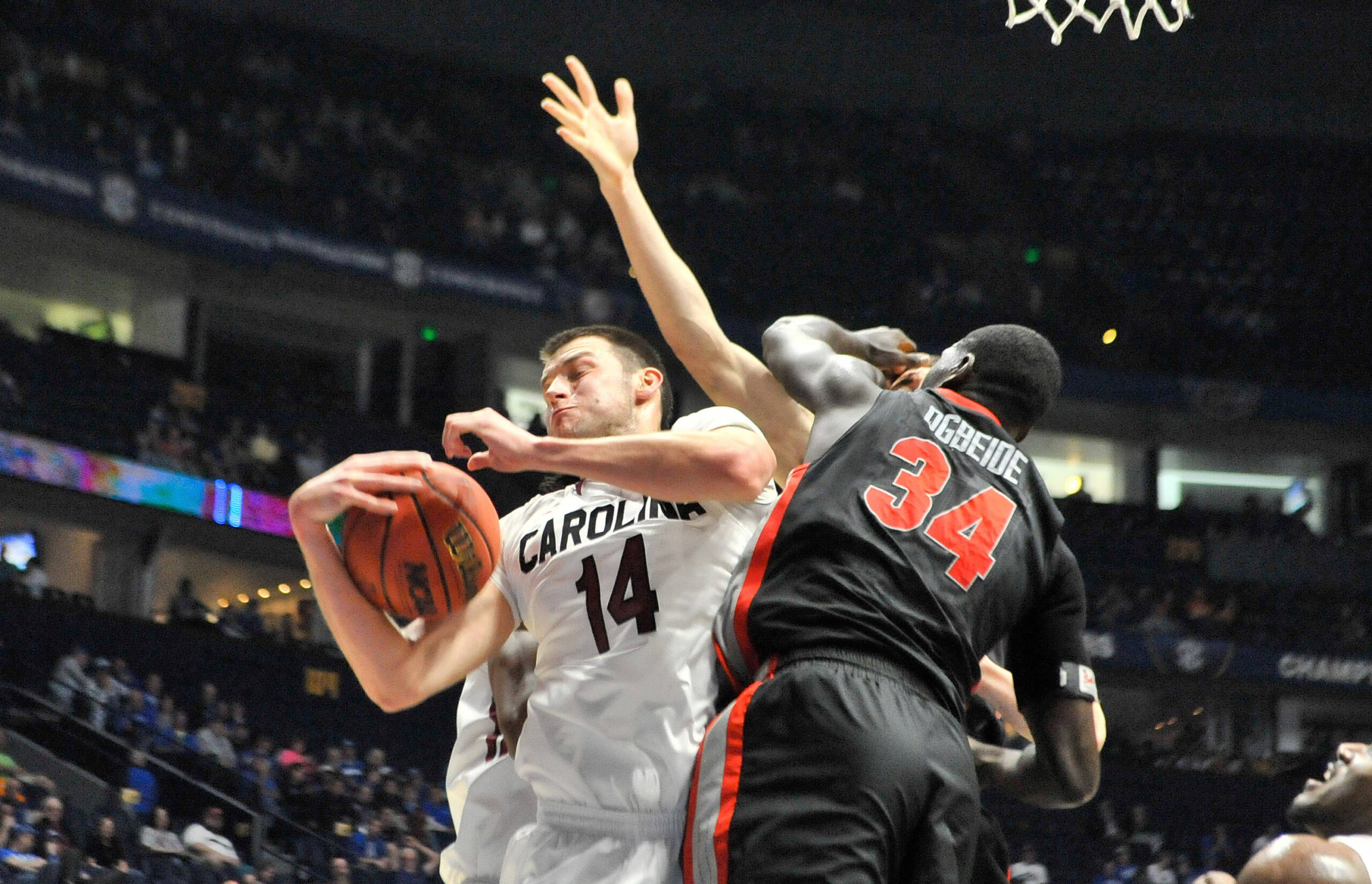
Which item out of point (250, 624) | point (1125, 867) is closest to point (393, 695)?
point (250, 624)

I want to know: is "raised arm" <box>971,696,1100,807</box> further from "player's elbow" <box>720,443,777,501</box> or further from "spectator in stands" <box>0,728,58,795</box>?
"spectator in stands" <box>0,728,58,795</box>

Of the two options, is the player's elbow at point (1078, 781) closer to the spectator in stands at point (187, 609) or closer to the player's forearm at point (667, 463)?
the player's forearm at point (667, 463)

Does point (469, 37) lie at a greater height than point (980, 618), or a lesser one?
greater

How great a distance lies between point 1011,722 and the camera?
3.64 meters

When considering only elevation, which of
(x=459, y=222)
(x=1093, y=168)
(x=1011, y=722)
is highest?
(x=1093, y=168)

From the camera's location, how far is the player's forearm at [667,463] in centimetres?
283

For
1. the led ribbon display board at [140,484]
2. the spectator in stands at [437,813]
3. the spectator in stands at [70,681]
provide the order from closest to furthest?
the spectator in stands at [70,681] → the spectator in stands at [437,813] → the led ribbon display board at [140,484]

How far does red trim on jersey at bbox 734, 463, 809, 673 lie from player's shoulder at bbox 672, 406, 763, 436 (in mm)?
283

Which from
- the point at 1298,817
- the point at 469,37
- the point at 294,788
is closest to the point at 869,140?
the point at 469,37

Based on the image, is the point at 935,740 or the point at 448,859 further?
the point at 448,859

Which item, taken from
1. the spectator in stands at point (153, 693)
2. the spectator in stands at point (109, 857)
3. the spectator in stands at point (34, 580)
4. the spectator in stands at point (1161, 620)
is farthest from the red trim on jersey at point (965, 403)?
the spectator in stands at point (1161, 620)

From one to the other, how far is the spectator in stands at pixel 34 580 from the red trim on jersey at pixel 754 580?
48.2 ft

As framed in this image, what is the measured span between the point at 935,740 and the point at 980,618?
1.02 ft

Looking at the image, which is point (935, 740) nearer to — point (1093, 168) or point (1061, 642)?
point (1061, 642)
